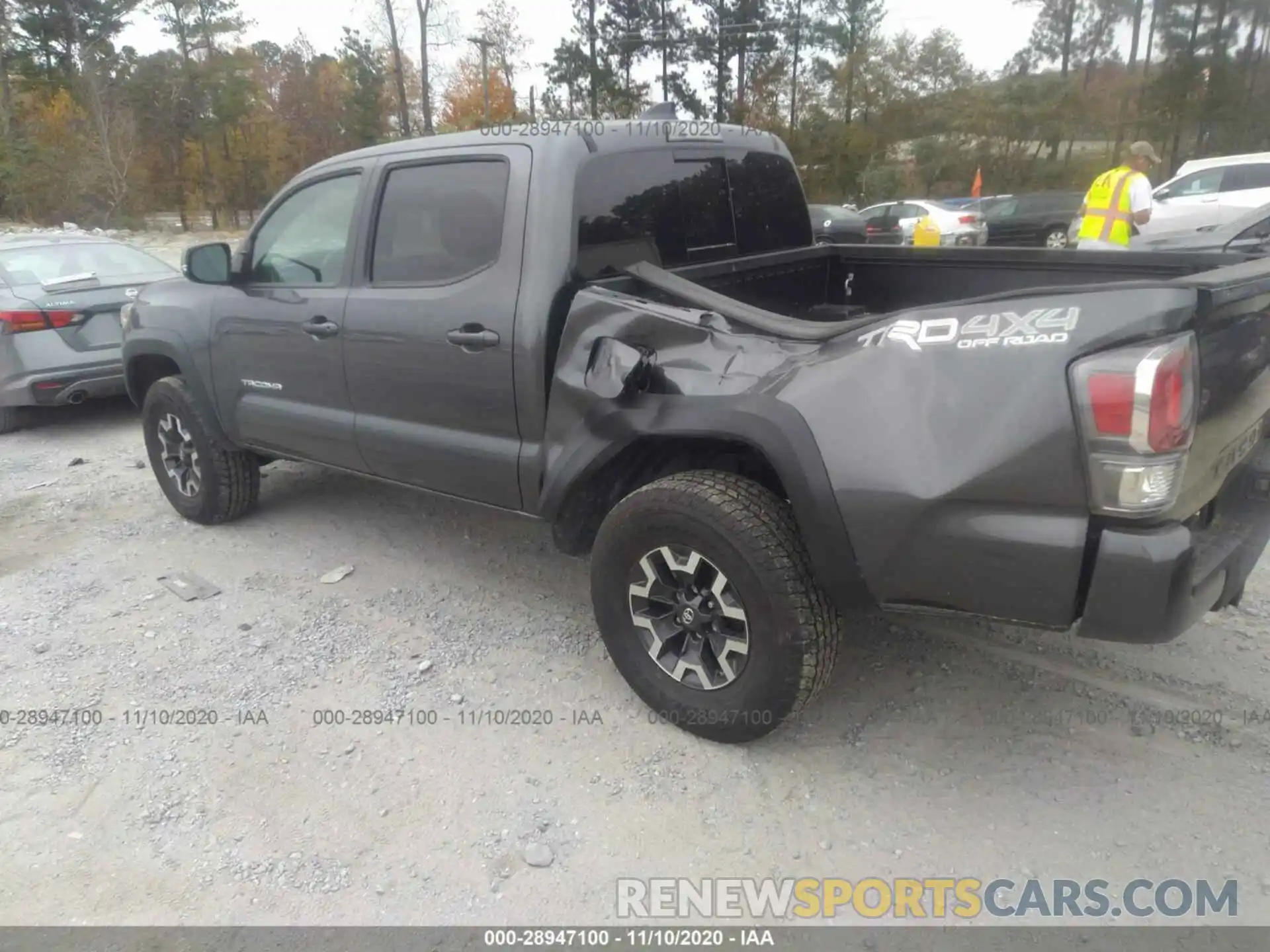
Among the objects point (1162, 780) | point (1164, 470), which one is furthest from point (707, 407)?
point (1162, 780)

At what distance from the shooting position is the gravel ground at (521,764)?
98.9 inches

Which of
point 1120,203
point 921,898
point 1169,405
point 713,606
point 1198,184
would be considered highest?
point 1120,203

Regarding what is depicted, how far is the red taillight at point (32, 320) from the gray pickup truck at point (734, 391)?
9.93 ft

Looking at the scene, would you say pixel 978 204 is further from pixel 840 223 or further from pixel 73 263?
pixel 73 263

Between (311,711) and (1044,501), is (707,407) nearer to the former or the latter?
(1044,501)

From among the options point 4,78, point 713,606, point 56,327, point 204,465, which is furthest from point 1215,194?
point 4,78

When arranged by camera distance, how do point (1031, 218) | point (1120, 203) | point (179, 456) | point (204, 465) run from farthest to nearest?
point (1031, 218)
point (1120, 203)
point (179, 456)
point (204, 465)

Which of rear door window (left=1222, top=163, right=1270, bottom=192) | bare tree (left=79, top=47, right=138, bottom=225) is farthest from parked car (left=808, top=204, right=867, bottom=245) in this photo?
bare tree (left=79, top=47, right=138, bottom=225)

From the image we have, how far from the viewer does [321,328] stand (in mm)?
3945

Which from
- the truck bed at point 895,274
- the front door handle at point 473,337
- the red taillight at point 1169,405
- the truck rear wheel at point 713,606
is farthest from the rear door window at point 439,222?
the red taillight at point 1169,405

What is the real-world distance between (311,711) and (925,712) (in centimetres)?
219

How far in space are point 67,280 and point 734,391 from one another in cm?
681

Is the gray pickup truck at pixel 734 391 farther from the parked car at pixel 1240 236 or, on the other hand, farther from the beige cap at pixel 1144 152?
the beige cap at pixel 1144 152

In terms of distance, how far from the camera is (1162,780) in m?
2.79
